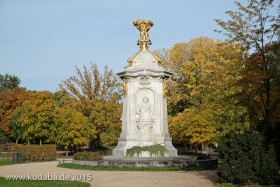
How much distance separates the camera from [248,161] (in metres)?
11.8

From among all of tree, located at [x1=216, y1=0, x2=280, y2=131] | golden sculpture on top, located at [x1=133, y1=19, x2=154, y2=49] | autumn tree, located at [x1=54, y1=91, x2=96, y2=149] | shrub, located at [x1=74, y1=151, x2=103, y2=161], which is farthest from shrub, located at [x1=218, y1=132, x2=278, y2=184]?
autumn tree, located at [x1=54, y1=91, x2=96, y2=149]

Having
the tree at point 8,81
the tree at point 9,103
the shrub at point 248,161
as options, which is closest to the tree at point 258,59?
the shrub at point 248,161

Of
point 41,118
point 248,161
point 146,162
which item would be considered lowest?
point 146,162

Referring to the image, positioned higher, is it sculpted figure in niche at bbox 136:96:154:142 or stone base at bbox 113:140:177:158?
sculpted figure in niche at bbox 136:96:154:142

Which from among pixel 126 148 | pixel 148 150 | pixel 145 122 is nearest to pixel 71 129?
pixel 126 148

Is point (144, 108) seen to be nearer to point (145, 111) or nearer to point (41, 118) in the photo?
point (145, 111)

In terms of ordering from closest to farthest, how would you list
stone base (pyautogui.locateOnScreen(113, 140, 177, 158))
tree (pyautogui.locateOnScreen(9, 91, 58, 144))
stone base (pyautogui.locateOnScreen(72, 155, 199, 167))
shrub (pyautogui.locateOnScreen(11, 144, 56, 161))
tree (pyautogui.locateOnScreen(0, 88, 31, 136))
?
stone base (pyautogui.locateOnScreen(72, 155, 199, 167)) → stone base (pyautogui.locateOnScreen(113, 140, 177, 158)) → shrub (pyautogui.locateOnScreen(11, 144, 56, 161)) → tree (pyautogui.locateOnScreen(9, 91, 58, 144)) → tree (pyautogui.locateOnScreen(0, 88, 31, 136))

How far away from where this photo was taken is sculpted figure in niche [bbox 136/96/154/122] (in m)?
21.8

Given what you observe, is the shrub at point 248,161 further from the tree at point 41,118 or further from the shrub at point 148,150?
the tree at point 41,118

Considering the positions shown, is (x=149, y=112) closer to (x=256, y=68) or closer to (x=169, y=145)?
(x=169, y=145)

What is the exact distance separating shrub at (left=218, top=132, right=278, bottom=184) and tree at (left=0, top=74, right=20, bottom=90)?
74.7 metres

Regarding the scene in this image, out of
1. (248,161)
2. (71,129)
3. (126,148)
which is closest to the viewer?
(248,161)

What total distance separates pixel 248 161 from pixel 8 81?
76.6 m

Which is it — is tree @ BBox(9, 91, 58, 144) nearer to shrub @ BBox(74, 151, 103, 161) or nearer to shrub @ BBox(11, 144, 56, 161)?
shrub @ BBox(11, 144, 56, 161)
